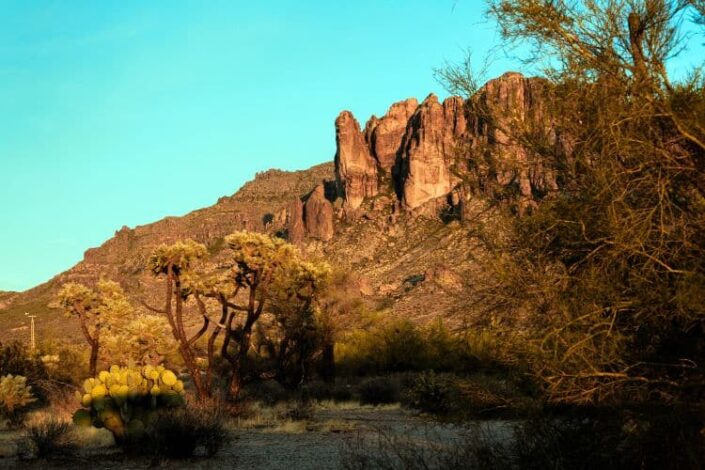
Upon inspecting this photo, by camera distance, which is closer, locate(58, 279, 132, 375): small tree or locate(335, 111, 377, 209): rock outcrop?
locate(58, 279, 132, 375): small tree

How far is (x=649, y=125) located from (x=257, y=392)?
70.0ft

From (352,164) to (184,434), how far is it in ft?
346

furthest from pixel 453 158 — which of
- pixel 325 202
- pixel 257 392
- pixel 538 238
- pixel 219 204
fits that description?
pixel 219 204

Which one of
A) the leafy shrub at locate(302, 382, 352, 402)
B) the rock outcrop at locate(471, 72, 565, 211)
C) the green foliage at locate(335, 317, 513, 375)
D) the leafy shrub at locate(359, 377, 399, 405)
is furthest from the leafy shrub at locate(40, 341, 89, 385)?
the rock outcrop at locate(471, 72, 565, 211)

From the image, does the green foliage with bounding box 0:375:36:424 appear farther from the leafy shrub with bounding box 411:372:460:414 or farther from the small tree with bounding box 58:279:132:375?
the leafy shrub with bounding box 411:372:460:414

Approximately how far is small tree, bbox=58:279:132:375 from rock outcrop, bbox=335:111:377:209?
8031 cm

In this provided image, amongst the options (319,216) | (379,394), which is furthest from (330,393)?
(319,216)

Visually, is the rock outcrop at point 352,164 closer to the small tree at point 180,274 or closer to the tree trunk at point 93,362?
the tree trunk at point 93,362

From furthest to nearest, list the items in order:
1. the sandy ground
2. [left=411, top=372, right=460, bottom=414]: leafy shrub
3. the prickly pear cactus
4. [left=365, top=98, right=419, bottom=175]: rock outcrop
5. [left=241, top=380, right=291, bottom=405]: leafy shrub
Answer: [left=365, top=98, right=419, bottom=175]: rock outcrop
[left=241, top=380, right=291, bottom=405]: leafy shrub
[left=411, top=372, right=460, bottom=414]: leafy shrub
the prickly pear cactus
the sandy ground

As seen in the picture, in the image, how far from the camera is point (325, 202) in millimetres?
113250

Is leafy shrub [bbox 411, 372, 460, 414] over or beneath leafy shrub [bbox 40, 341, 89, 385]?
beneath

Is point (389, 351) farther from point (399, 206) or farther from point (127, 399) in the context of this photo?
point (399, 206)

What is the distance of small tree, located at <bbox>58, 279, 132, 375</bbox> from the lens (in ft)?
85.3

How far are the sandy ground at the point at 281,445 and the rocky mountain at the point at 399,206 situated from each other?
2.45m
